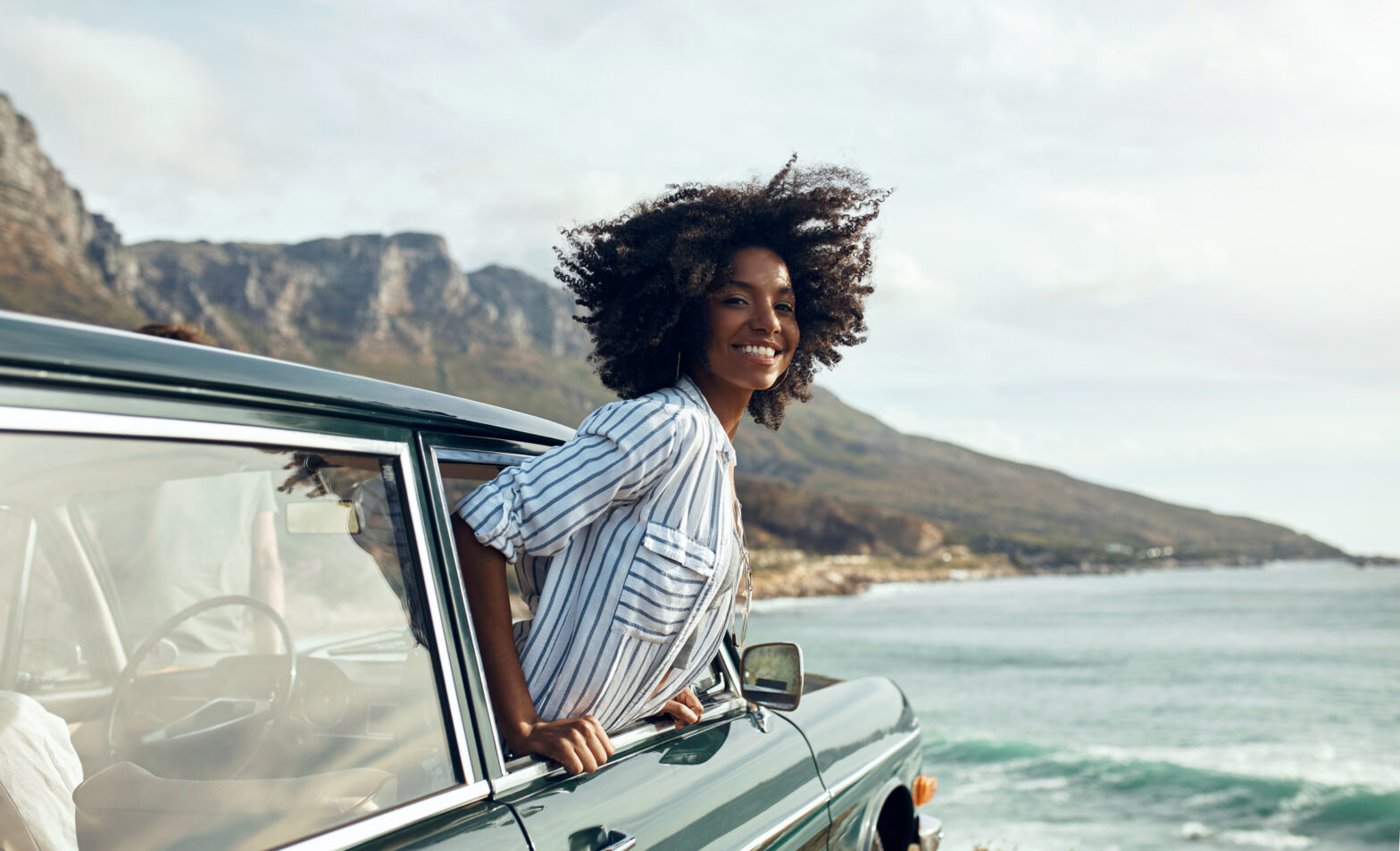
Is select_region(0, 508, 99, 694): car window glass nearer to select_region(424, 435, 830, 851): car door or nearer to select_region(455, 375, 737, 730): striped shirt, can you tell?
select_region(424, 435, 830, 851): car door

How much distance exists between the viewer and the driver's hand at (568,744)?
1.64 metres

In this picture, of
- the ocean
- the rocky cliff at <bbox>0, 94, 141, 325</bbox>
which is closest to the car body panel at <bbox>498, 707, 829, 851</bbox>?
the ocean

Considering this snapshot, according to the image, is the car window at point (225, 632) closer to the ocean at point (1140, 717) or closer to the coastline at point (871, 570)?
the ocean at point (1140, 717)

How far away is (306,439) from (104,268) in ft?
430

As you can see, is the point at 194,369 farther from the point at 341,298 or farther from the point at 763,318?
the point at 341,298

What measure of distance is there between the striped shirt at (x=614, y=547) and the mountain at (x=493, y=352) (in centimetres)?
8936

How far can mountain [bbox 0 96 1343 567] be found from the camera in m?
102

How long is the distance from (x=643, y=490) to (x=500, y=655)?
412 mm

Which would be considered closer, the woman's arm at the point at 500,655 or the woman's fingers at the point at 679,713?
the woman's arm at the point at 500,655

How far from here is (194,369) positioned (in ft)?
3.84

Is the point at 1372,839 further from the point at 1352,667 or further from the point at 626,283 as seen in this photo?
the point at 1352,667

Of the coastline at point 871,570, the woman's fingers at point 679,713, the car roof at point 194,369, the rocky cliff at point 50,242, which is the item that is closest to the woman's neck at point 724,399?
the woman's fingers at point 679,713

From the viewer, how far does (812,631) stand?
1658 inches

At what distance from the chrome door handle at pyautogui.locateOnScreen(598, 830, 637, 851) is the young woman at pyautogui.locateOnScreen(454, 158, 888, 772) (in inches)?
5.2
